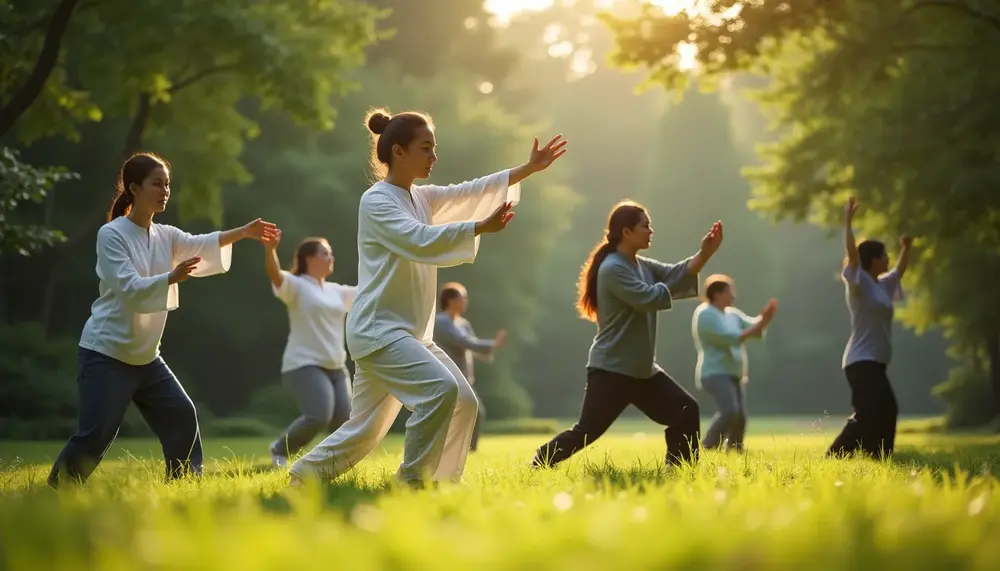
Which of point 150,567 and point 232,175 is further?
point 232,175

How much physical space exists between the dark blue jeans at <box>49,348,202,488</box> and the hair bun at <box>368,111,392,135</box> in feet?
6.67

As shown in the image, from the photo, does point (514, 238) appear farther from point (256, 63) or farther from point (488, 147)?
point (256, 63)

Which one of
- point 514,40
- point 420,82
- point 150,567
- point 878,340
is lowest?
point 150,567

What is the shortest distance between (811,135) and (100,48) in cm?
1215

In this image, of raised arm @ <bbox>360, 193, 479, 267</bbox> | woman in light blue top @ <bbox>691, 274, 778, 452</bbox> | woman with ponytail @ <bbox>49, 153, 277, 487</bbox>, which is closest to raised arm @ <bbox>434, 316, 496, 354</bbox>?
woman in light blue top @ <bbox>691, 274, 778, 452</bbox>

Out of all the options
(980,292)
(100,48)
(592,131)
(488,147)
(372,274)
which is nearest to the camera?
(372,274)

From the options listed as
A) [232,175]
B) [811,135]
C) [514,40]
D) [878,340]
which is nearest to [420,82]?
[232,175]

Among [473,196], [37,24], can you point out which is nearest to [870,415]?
[473,196]

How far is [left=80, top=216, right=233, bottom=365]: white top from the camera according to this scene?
6.74 metres

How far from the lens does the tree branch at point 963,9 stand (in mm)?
14180

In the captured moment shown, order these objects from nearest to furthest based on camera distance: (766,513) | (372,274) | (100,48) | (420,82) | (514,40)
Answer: (766,513)
(372,274)
(100,48)
(420,82)
(514,40)

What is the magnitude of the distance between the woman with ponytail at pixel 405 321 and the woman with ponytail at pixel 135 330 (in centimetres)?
106

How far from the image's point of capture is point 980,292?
2308 centimetres

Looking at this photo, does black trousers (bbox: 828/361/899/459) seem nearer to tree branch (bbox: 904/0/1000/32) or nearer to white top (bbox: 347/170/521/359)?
white top (bbox: 347/170/521/359)
